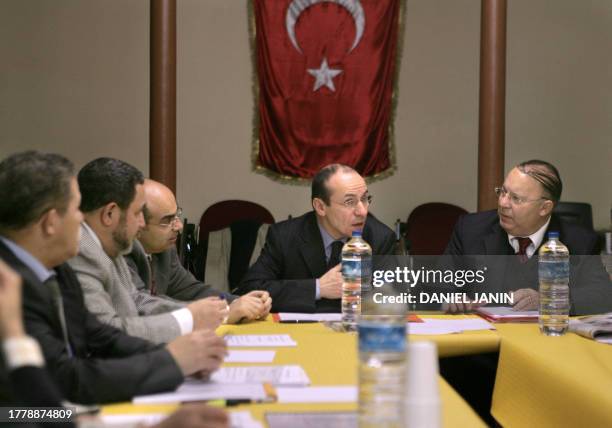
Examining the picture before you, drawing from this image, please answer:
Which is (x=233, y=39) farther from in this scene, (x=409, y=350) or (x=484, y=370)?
(x=409, y=350)

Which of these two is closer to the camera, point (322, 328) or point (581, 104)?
point (322, 328)

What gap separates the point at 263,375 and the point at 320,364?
242 mm

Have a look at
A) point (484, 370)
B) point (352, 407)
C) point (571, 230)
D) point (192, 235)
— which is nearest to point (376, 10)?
point (192, 235)

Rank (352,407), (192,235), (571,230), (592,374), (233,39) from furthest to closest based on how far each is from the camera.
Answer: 1. (233,39)
2. (192,235)
3. (571,230)
4. (592,374)
5. (352,407)

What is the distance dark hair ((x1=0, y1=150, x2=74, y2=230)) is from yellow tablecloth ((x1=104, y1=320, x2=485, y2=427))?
1.49ft

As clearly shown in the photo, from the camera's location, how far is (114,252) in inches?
101

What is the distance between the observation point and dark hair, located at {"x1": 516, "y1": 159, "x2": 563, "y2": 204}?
3742 millimetres

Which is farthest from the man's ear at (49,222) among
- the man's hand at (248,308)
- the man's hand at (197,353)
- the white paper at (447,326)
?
the white paper at (447,326)

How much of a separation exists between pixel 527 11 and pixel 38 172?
6207mm

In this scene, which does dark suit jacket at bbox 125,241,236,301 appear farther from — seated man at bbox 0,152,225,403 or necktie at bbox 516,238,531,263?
seated man at bbox 0,152,225,403

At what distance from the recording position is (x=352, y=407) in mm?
1726

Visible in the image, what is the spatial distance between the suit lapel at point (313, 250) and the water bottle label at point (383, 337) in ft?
7.86

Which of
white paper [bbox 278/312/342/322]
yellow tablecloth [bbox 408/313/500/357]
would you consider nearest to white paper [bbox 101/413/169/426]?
yellow tablecloth [bbox 408/313/500/357]

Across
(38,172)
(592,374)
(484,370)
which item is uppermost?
(38,172)
